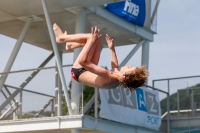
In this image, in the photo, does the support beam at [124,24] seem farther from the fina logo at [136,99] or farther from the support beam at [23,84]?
the support beam at [23,84]

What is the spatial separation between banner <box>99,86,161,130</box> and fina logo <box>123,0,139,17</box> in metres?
2.42

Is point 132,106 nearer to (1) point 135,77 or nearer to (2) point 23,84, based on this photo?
(2) point 23,84

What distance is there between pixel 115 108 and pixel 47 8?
3467 millimetres

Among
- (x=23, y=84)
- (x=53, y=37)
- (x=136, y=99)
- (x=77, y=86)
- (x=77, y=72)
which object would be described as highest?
(x=53, y=37)

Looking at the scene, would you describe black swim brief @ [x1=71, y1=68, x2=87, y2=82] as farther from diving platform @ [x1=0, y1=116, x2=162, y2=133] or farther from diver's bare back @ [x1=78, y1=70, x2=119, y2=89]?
diving platform @ [x1=0, y1=116, x2=162, y2=133]

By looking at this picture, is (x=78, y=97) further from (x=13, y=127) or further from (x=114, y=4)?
(x=114, y=4)

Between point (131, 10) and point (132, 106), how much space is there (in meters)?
3.08

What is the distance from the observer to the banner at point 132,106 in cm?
1845

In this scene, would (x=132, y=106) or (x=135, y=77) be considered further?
(x=132, y=106)

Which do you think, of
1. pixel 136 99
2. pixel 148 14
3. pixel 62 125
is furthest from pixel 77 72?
pixel 148 14

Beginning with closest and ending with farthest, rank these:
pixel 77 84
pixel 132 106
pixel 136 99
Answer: pixel 77 84, pixel 132 106, pixel 136 99

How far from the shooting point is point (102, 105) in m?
18.2

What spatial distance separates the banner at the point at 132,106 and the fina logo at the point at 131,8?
7.94 feet

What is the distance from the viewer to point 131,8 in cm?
2058
